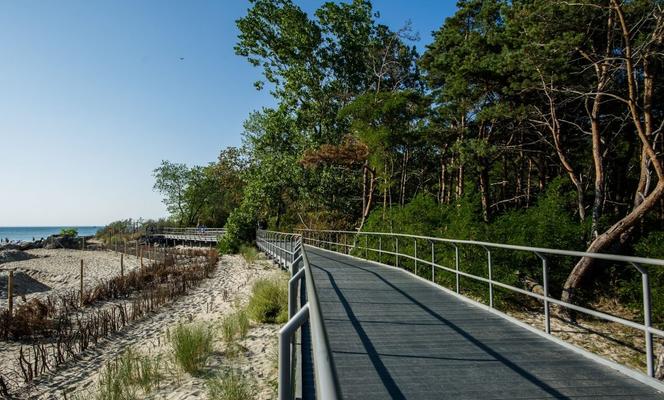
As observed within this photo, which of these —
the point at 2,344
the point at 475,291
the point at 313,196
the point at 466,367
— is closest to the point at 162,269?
the point at 313,196

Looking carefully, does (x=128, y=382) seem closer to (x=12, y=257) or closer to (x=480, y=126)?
(x=480, y=126)

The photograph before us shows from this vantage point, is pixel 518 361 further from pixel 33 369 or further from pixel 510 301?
pixel 510 301

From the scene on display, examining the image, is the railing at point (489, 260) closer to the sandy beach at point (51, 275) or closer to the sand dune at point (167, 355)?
the sand dune at point (167, 355)

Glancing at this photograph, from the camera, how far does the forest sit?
12812mm

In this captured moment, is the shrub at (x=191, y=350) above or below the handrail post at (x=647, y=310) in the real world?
below

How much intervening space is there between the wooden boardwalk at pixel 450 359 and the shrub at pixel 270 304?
3.58 metres

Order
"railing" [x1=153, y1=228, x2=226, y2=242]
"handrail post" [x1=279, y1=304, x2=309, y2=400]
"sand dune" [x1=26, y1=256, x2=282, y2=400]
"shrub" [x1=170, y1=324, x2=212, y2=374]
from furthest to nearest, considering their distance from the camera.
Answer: "railing" [x1=153, y1=228, x2=226, y2=242] → "shrub" [x1=170, y1=324, x2=212, y2=374] → "sand dune" [x1=26, y1=256, x2=282, y2=400] → "handrail post" [x1=279, y1=304, x2=309, y2=400]

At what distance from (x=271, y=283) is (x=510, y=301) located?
24.5 ft

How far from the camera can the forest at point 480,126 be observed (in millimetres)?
12812

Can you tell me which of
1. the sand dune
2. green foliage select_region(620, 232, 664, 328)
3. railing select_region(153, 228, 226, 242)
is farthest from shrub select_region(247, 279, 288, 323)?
railing select_region(153, 228, 226, 242)

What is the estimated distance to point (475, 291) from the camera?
13.1 m

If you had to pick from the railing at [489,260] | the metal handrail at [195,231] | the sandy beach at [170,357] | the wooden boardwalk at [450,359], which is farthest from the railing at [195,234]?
the wooden boardwalk at [450,359]

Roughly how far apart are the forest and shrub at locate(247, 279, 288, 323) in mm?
6463

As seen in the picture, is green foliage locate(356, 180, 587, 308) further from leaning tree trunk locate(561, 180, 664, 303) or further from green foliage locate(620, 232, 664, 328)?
green foliage locate(620, 232, 664, 328)
